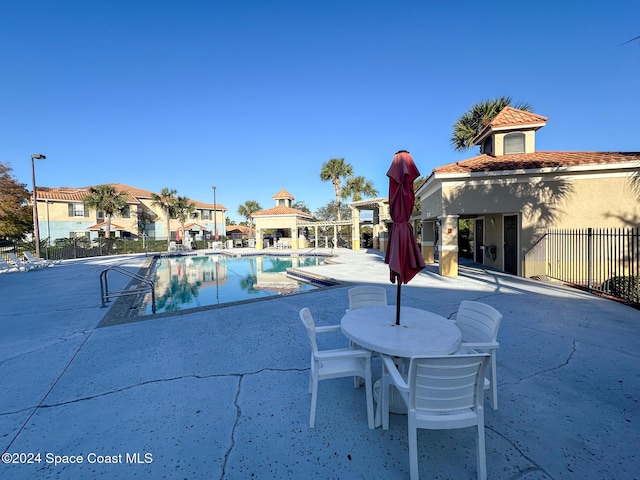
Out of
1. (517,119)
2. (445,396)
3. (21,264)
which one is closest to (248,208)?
(21,264)

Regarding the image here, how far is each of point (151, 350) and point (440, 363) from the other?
4401 mm

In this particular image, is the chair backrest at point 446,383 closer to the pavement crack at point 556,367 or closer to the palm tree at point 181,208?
the pavement crack at point 556,367

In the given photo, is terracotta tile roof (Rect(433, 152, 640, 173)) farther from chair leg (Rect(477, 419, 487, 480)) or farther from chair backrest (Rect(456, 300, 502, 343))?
chair leg (Rect(477, 419, 487, 480))

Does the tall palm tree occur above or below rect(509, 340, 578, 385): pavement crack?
above

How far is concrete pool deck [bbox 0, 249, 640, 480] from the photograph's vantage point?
215 cm

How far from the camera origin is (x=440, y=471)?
2.06 meters

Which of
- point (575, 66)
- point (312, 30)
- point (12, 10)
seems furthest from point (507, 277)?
point (12, 10)

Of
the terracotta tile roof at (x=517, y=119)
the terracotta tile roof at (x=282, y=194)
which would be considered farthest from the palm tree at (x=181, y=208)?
the terracotta tile roof at (x=517, y=119)

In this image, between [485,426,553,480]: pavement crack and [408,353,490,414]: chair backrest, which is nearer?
[408,353,490,414]: chair backrest

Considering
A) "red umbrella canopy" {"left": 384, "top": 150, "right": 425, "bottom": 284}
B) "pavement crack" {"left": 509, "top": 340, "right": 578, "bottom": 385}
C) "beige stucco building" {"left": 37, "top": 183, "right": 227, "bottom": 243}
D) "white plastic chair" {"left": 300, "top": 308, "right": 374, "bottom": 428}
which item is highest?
"beige stucco building" {"left": 37, "top": 183, "right": 227, "bottom": 243}

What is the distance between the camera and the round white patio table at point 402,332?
2443 millimetres

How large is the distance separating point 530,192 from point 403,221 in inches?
387

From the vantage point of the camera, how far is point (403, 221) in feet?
10.0

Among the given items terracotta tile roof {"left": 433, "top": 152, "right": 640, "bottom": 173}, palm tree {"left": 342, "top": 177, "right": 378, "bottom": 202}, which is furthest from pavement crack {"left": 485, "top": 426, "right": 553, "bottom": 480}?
palm tree {"left": 342, "top": 177, "right": 378, "bottom": 202}
